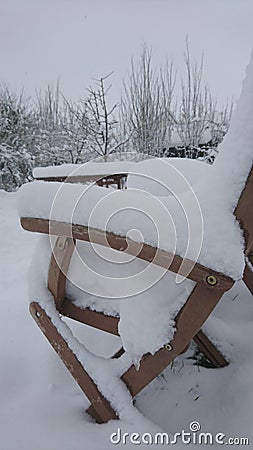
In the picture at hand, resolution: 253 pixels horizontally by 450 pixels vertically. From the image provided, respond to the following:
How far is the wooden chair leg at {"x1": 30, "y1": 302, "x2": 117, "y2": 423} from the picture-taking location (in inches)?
33.6

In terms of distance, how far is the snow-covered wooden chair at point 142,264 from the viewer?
0.64 meters

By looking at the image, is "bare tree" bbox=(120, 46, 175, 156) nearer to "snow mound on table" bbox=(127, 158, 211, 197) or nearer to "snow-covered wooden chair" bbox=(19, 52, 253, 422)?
"snow mound on table" bbox=(127, 158, 211, 197)

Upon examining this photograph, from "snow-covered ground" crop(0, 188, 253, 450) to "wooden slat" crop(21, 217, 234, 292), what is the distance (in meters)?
0.43

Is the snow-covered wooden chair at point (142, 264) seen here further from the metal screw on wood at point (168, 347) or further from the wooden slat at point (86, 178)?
the wooden slat at point (86, 178)

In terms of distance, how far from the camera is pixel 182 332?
754 mm

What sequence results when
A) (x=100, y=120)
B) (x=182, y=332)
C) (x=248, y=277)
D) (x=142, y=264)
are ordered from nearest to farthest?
1. (x=182, y=332)
2. (x=142, y=264)
3. (x=248, y=277)
4. (x=100, y=120)

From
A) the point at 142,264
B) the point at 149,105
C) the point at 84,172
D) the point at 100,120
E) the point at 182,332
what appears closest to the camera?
the point at 182,332

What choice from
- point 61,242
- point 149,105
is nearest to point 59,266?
point 61,242

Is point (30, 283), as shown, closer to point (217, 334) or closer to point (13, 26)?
point (217, 334)

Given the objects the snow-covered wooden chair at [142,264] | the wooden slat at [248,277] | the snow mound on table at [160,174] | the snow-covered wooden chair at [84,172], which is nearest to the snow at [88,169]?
the snow-covered wooden chair at [84,172]

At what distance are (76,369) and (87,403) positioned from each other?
0.12 m

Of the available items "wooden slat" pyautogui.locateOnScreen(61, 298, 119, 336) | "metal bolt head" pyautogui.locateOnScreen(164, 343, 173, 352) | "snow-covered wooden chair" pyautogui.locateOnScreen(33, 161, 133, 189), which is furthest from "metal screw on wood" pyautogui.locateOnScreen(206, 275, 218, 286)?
"snow-covered wooden chair" pyautogui.locateOnScreen(33, 161, 133, 189)

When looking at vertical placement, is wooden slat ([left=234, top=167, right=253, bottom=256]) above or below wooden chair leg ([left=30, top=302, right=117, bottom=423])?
above

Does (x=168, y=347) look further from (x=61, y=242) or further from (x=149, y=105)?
(x=149, y=105)
